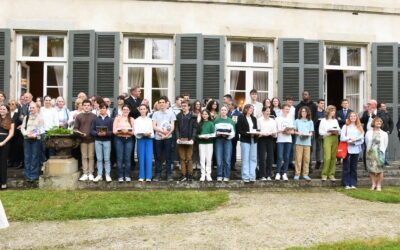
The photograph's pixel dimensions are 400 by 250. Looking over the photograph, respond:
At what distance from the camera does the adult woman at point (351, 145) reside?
990 centimetres

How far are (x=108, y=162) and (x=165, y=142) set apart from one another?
1199 mm

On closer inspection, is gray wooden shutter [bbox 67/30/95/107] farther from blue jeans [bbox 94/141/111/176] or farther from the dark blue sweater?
blue jeans [bbox 94/141/111/176]

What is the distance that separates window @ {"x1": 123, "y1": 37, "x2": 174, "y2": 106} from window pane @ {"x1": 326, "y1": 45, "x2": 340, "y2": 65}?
4.37 m

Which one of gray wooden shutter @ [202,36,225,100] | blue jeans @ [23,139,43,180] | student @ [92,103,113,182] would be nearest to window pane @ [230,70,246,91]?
gray wooden shutter @ [202,36,225,100]

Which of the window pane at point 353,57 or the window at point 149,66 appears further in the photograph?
the window pane at point 353,57

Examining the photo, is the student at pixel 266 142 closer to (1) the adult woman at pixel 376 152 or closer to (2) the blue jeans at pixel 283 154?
(2) the blue jeans at pixel 283 154

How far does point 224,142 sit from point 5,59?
5871 mm

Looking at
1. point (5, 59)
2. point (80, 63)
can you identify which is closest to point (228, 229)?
point (80, 63)

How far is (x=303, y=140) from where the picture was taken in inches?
399

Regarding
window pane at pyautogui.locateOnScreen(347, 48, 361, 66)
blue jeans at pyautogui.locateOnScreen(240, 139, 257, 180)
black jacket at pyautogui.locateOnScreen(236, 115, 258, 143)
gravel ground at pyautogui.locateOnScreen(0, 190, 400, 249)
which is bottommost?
gravel ground at pyautogui.locateOnScreen(0, 190, 400, 249)

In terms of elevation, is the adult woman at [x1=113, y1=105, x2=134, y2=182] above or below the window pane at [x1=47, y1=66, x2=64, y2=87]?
below

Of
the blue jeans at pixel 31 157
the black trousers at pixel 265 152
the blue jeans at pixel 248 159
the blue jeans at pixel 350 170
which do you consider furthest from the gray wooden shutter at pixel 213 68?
the blue jeans at pixel 31 157

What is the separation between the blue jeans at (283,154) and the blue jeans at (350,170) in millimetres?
1159

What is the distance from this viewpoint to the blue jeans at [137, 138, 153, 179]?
959 cm
